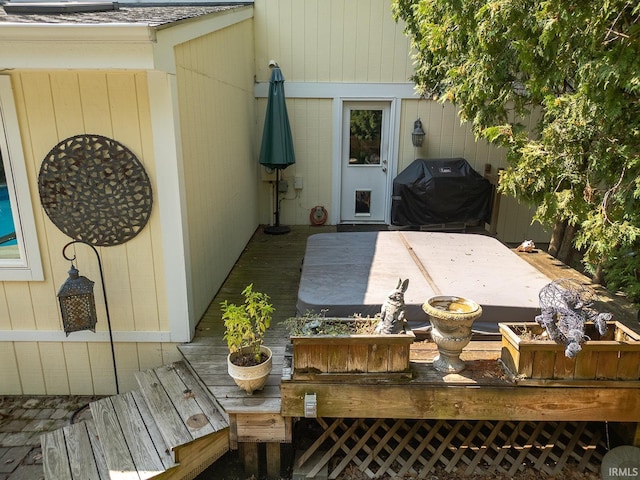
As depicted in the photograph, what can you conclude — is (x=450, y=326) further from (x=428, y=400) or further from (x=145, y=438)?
(x=145, y=438)

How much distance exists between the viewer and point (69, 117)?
3.06 metres

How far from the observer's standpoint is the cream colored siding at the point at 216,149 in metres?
3.53

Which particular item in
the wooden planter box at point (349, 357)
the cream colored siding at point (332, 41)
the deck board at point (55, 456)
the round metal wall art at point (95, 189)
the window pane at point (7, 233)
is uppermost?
the cream colored siding at point (332, 41)

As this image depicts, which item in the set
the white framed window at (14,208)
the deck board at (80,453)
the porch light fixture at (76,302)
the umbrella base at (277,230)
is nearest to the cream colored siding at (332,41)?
the umbrella base at (277,230)

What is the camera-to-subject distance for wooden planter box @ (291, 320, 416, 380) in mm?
2609

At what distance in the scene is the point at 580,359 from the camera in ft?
8.60

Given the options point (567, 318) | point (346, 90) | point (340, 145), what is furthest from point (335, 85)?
point (567, 318)

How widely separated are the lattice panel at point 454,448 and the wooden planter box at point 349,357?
0.49 m

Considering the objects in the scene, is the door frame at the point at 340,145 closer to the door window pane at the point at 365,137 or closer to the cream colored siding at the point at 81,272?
the door window pane at the point at 365,137

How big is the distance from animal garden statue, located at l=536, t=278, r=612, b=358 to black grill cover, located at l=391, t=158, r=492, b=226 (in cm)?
352

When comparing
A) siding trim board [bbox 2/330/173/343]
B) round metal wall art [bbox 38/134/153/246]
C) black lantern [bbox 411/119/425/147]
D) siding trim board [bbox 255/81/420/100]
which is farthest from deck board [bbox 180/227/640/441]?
siding trim board [bbox 255/81/420/100]

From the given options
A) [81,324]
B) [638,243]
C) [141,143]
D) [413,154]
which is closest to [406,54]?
[413,154]

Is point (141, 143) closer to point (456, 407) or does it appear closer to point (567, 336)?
point (456, 407)

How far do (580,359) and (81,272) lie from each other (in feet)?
11.0
